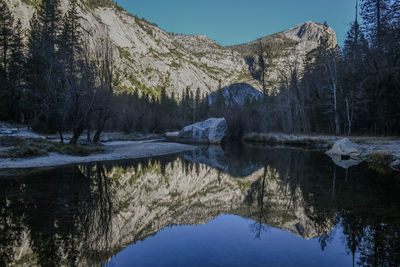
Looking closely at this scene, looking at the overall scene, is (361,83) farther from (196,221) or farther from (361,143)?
(196,221)

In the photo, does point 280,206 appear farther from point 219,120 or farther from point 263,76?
point 263,76

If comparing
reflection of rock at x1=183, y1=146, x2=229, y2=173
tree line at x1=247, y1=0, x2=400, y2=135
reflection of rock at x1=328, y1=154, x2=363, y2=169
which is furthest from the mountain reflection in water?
tree line at x1=247, y1=0, x2=400, y2=135

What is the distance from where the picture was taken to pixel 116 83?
2116 cm

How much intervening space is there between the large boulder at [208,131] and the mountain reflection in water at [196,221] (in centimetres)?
2549

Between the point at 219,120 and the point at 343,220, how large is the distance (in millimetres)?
30754

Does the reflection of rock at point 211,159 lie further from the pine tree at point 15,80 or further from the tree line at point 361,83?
the pine tree at point 15,80

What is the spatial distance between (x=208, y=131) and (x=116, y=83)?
58.1 ft

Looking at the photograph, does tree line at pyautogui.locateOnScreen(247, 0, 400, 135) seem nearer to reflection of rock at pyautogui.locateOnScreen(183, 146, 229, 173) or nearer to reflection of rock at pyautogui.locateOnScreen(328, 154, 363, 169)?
reflection of rock at pyautogui.locateOnScreen(328, 154, 363, 169)

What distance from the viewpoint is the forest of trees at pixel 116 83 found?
17.9 m

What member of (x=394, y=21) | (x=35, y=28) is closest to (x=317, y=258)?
(x=394, y=21)

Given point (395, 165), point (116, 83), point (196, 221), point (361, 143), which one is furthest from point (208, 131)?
point (196, 221)

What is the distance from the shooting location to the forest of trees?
705 inches

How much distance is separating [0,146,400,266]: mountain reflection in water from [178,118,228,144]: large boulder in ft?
83.6

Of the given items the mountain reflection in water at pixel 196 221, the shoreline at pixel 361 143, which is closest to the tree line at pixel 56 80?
the mountain reflection in water at pixel 196 221
